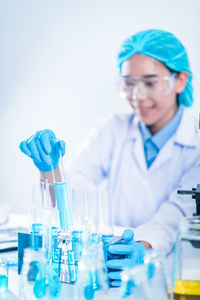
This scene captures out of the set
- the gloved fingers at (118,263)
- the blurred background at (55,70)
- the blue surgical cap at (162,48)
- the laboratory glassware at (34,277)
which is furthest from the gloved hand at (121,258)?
the blurred background at (55,70)

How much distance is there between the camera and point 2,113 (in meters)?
3.84

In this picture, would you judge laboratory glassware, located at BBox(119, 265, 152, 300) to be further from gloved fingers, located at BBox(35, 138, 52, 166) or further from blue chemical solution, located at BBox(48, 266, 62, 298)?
gloved fingers, located at BBox(35, 138, 52, 166)

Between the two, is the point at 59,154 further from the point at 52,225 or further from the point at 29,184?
the point at 29,184

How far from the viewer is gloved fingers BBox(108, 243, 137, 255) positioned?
123 centimetres

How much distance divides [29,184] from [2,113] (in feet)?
2.67

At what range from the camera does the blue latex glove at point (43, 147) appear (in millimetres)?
1406

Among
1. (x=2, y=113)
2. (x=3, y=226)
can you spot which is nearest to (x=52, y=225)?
(x=3, y=226)

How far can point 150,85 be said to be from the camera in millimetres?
2254

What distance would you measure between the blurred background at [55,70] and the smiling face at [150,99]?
0.93 meters

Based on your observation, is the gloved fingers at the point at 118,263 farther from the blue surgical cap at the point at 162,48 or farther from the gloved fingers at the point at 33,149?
the blue surgical cap at the point at 162,48

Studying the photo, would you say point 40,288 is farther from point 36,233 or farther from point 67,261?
point 36,233

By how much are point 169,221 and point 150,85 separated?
2.83ft

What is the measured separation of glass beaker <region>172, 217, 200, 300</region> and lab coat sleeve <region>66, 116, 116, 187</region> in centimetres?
151

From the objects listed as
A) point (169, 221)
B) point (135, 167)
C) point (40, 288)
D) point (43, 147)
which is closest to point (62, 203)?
point (43, 147)
